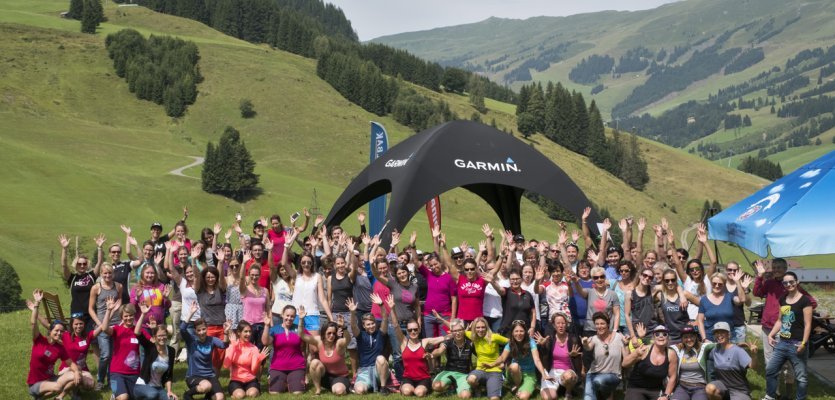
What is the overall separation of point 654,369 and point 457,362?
274 centimetres

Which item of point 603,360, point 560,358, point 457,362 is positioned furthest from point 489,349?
point 603,360

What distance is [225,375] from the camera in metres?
13.3

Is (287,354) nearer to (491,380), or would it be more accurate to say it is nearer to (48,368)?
(491,380)

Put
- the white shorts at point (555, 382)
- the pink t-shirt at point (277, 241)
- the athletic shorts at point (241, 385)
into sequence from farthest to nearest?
the pink t-shirt at point (277, 241) < the athletic shorts at point (241, 385) < the white shorts at point (555, 382)

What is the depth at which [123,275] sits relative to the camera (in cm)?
1305

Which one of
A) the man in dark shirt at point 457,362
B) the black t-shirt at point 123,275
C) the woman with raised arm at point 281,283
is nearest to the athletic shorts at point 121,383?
the black t-shirt at point 123,275

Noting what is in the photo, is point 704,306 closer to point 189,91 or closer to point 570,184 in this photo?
point 570,184

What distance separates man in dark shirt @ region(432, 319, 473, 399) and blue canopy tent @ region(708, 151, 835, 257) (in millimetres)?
4104

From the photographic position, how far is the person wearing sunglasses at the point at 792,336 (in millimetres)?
11398

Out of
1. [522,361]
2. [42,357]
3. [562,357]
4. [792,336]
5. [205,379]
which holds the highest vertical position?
[792,336]

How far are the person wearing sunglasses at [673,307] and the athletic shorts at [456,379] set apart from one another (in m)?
2.80

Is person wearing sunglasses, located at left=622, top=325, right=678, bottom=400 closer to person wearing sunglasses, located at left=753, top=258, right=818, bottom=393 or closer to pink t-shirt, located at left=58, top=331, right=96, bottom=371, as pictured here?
person wearing sunglasses, located at left=753, top=258, right=818, bottom=393

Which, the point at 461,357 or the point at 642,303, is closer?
the point at 642,303

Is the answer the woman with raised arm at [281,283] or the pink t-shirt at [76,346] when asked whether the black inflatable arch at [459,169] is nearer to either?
the woman with raised arm at [281,283]
